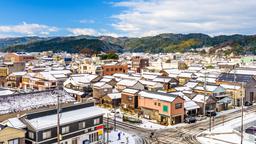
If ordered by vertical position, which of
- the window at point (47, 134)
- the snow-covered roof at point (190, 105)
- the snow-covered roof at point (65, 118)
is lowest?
the snow-covered roof at point (190, 105)

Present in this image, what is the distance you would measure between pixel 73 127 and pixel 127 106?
20616 mm

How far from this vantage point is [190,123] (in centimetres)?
3700

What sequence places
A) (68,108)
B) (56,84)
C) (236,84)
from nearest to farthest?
1. (68,108)
2. (236,84)
3. (56,84)

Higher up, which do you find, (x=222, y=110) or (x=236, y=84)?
(x=236, y=84)

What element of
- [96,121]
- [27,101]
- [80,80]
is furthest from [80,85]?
[96,121]

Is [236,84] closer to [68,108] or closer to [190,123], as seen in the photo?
[190,123]

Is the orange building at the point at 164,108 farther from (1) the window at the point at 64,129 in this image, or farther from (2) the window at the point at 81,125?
(1) the window at the point at 64,129

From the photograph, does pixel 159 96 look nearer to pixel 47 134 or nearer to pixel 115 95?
pixel 115 95

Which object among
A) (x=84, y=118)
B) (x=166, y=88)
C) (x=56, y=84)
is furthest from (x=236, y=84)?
(x=56, y=84)

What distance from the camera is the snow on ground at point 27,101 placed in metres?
→ 27.4

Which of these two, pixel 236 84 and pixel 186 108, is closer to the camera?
pixel 186 108

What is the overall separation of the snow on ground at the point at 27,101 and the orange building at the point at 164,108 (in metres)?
12.2

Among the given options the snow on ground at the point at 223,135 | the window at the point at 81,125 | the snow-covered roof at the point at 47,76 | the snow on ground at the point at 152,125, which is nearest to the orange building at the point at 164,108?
the snow on ground at the point at 152,125

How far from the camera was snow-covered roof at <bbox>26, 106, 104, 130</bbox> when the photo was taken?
898 inches
